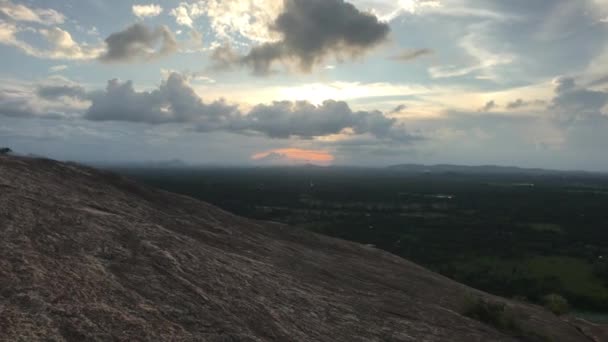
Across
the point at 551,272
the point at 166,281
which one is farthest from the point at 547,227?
the point at 166,281

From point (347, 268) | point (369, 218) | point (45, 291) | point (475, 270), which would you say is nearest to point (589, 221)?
point (369, 218)

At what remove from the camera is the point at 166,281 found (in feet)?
46.2

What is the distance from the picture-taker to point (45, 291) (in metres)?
11.3

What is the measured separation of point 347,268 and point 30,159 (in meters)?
19.9

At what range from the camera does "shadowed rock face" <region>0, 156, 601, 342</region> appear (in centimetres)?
1121

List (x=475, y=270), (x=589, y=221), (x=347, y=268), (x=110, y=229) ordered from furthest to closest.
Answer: (x=589, y=221) → (x=475, y=270) → (x=347, y=268) → (x=110, y=229)

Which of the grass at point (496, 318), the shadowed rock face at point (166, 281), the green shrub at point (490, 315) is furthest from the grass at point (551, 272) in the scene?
the shadowed rock face at point (166, 281)

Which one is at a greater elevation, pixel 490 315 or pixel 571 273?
pixel 490 315

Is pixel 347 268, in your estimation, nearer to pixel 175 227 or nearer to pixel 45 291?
pixel 175 227

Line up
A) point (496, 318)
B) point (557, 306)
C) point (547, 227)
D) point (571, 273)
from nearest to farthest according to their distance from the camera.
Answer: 1. point (496, 318)
2. point (557, 306)
3. point (571, 273)
4. point (547, 227)

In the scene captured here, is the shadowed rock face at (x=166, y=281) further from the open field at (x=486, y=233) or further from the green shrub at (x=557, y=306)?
the open field at (x=486, y=233)

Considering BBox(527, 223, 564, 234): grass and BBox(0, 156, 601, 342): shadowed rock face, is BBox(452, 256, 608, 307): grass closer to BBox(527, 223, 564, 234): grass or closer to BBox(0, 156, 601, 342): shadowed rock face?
BBox(527, 223, 564, 234): grass

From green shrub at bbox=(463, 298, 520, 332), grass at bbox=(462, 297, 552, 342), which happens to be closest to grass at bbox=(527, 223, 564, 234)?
grass at bbox=(462, 297, 552, 342)

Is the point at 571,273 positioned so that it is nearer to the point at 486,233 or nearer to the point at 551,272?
the point at 551,272
